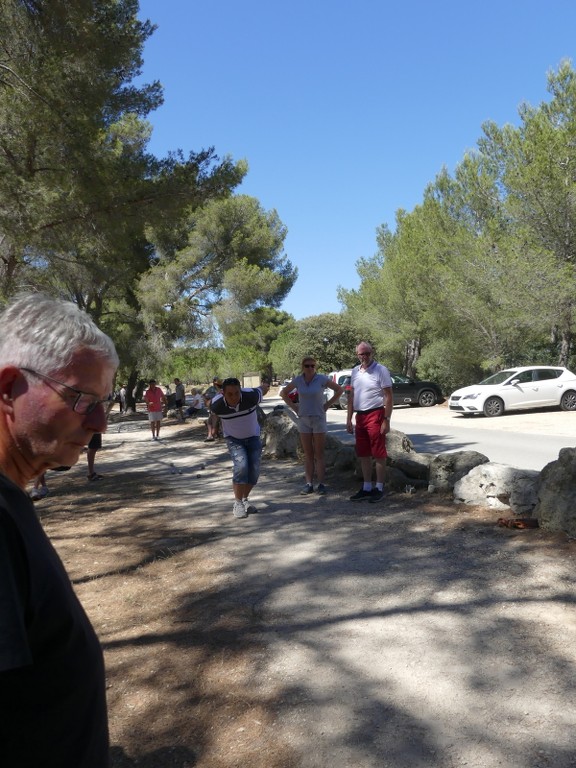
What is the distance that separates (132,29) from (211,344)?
1864 cm

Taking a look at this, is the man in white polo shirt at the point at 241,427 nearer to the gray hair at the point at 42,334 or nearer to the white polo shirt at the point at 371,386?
the white polo shirt at the point at 371,386

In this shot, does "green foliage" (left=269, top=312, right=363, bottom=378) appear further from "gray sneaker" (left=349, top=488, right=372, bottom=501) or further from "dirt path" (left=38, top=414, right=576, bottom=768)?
"dirt path" (left=38, top=414, right=576, bottom=768)

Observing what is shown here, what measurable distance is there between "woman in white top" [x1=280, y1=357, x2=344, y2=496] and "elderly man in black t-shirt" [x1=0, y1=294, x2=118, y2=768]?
6.52 metres

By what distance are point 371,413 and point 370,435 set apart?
254mm

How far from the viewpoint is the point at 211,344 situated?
1107 inches

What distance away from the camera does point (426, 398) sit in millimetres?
27844

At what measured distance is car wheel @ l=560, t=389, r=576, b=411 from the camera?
20438 mm

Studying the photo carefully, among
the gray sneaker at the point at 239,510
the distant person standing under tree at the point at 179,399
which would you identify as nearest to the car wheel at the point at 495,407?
the distant person standing under tree at the point at 179,399

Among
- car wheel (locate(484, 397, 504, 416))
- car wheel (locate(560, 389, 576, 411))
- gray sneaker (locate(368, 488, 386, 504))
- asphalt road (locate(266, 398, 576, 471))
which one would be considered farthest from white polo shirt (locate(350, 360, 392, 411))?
car wheel (locate(560, 389, 576, 411))

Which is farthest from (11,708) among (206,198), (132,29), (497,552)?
(132,29)

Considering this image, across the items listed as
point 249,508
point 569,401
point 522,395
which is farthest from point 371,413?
point 569,401

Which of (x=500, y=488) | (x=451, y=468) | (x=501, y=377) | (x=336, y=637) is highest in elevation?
(x=501, y=377)

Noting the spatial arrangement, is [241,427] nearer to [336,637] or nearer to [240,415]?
[240,415]

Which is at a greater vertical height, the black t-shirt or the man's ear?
the man's ear
